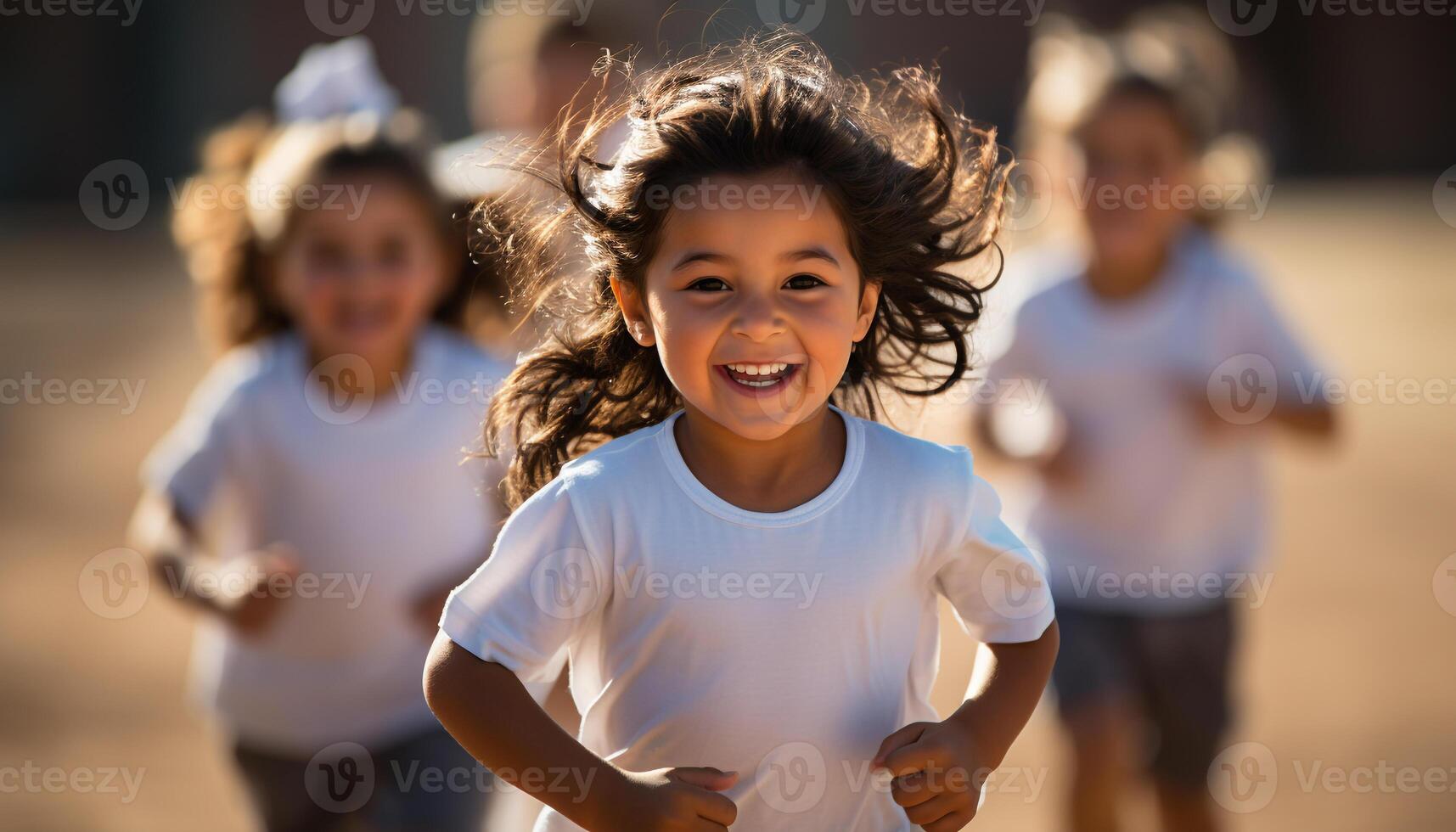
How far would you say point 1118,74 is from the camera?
4.20 metres

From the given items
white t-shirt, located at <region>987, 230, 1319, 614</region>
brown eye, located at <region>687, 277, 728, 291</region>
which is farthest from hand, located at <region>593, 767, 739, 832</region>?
white t-shirt, located at <region>987, 230, 1319, 614</region>

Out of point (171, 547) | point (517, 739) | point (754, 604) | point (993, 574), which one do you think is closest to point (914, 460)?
point (993, 574)

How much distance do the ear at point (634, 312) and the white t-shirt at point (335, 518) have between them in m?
1.23

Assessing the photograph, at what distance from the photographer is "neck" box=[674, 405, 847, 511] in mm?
2133

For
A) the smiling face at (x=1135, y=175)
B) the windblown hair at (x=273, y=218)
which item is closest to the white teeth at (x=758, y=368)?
the windblown hair at (x=273, y=218)

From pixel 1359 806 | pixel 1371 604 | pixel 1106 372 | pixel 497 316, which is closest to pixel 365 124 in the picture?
pixel 497 316

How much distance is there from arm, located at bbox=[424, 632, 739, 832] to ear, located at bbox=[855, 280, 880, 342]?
0.67 metres

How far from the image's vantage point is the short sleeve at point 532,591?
1.95 meters

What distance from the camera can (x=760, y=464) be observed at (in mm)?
2156

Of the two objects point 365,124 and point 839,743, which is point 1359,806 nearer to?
point 839,743

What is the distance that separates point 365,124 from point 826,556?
2.33 metres

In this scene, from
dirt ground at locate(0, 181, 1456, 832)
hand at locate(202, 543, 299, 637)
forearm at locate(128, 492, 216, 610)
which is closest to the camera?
hand at locate(202, 543, 299, 637)

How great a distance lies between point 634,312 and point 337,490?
5.01 ft

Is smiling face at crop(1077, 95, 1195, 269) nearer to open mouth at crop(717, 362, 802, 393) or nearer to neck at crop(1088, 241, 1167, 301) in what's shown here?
neck at crop(1088, 241, 1167, 301)
